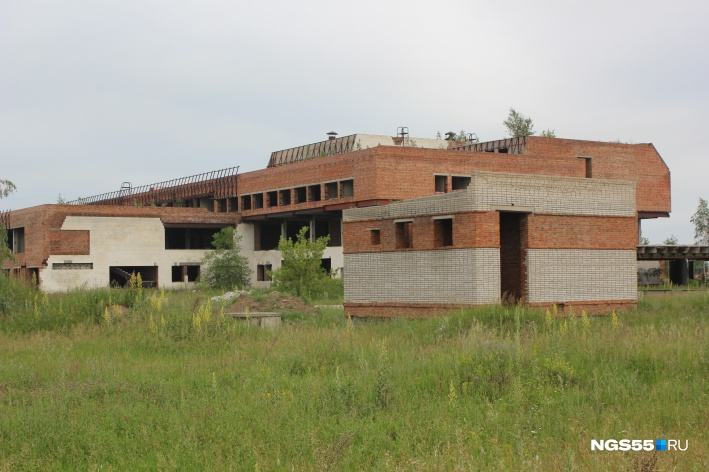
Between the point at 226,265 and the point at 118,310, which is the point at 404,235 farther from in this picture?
the point at 226,265

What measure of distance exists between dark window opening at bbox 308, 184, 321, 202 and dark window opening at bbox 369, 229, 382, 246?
25633mm

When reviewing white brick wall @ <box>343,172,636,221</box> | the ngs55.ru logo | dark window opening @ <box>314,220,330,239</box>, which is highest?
dark window opening @ <box>314,220,330,239</box>

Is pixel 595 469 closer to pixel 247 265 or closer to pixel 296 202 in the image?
pixel 296 202

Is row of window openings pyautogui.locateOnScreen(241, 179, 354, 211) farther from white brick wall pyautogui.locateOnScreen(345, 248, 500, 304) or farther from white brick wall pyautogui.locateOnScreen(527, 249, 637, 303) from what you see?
white brick wall pyautogui.locateOnScreen(527, 249, 637, 303)

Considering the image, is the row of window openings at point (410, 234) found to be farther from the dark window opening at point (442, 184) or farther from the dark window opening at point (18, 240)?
the dark window opening at point (18, 240)

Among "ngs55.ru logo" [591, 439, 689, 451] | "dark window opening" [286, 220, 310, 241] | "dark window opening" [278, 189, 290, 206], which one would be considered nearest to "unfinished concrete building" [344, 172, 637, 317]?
"ngs55.ru logo" [591, 439, 689, 451]

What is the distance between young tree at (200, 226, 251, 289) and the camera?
174 feet

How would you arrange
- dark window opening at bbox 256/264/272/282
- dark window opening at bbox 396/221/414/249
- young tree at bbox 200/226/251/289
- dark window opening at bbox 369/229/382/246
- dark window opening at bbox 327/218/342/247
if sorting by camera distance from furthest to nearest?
dark window opening at bbox 256/264/272/282 → dark window opening at bbox 327/218/342/247 → young tree at bbox 200/226/251/289 → dark window opening at bbox 369/229/382/246 → dark window opening at bbox 396/221/414/249

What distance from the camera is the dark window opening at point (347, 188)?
4762cm

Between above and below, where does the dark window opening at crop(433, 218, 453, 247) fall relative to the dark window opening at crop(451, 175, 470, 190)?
below

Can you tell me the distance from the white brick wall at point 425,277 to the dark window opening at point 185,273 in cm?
3121

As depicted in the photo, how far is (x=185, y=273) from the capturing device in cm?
5509

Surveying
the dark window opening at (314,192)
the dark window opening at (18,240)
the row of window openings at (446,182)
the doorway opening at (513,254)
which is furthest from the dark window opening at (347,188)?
the doorway opening at (513,254)

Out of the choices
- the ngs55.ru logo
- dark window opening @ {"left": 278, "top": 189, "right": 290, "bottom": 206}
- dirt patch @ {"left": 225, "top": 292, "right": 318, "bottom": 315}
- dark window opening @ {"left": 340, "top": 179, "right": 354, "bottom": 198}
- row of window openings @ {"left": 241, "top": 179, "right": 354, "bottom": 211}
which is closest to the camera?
the ngs55.ru logo
